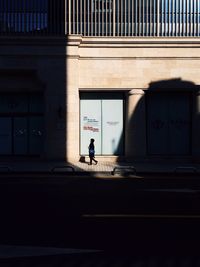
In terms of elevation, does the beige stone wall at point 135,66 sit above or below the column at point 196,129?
above

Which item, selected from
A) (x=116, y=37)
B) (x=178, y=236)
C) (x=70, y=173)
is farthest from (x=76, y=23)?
(x=178, y=236)

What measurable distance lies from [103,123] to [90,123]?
0.71 meters

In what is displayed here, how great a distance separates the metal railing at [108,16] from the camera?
28.5 metres

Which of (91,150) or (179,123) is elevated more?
(179,123)

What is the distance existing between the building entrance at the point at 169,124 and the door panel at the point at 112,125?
5.21 ft

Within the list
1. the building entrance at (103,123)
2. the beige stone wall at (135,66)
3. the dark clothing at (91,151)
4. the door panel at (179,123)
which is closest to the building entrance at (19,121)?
the building entrance at (103,123)

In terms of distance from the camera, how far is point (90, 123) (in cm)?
2867

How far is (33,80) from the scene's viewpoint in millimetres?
28391

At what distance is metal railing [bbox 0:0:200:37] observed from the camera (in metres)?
28.5

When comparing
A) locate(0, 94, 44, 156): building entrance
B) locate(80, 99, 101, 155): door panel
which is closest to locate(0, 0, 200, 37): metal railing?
locate(80, 99, 101, 155): door panel

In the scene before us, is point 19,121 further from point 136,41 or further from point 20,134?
point 136,41

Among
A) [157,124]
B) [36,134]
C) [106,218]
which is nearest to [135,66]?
[157,124]

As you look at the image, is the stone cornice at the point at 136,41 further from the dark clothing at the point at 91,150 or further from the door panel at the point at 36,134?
the dark clothing at the point at 91,150

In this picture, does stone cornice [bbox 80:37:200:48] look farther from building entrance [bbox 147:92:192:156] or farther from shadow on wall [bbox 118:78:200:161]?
building entrance [bbox 147:92:192:156]
